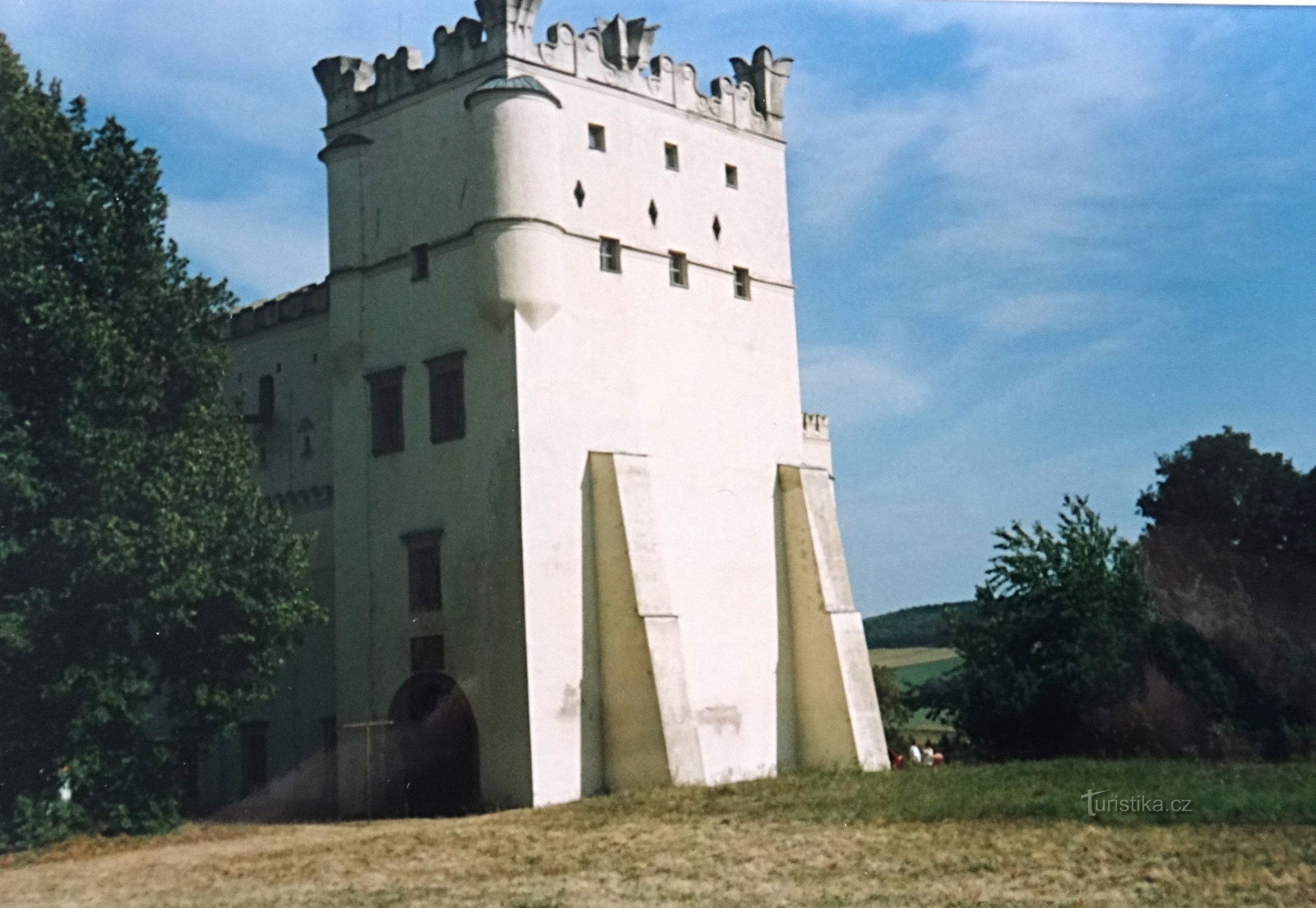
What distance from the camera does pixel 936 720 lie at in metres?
30.6

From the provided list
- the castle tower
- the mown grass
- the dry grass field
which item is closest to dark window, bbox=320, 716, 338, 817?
the castle tower

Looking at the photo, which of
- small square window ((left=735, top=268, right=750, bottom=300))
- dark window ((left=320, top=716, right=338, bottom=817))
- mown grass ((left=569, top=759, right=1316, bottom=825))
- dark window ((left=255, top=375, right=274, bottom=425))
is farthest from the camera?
dark window ((left=255, top=375, right=274, bottom=425))

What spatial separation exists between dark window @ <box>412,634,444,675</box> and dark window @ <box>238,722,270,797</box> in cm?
386

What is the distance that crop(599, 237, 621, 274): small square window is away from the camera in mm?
25984

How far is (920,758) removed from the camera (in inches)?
1143

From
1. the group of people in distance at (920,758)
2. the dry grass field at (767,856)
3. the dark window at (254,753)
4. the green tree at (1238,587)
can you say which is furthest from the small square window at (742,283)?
the dark window at (254,753)

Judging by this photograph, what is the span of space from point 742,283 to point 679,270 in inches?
59.4

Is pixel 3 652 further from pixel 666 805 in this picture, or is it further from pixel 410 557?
pixel 666 805

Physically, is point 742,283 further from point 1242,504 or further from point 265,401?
point 1242,504

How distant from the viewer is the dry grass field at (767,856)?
16.0m

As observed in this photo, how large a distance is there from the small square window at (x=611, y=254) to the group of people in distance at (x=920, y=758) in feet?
30.9

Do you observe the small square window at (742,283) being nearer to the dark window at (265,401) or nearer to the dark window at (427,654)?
the dark window at (427,654)

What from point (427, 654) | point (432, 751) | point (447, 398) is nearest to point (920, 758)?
point (432, 751)

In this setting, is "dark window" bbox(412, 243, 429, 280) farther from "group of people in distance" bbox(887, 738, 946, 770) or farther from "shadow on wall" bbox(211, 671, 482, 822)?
"group of people in distance" bbox(887, 738, 946, 770)
